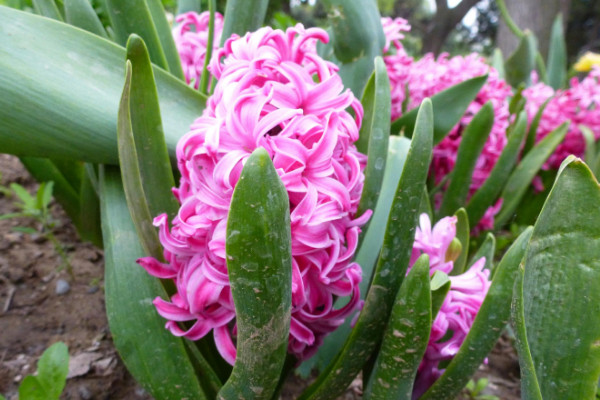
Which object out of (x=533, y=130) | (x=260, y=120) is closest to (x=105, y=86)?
(x=260, y=120)

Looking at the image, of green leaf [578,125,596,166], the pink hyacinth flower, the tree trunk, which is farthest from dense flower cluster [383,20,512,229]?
the tree trunk

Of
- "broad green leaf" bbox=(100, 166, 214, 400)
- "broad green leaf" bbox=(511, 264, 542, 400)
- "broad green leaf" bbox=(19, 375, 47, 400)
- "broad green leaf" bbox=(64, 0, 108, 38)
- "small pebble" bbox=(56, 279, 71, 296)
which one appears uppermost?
"broad green leaf" bbox=(64, 0, 108, 38)

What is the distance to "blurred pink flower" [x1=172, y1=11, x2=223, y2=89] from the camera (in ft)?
2.81

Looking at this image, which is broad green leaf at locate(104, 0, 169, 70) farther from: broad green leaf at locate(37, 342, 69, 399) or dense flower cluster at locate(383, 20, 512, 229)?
dense flower cluster at locate(383, 20, 512, 229)

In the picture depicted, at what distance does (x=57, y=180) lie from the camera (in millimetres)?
871

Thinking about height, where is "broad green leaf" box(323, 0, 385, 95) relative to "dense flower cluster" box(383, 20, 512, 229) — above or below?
above

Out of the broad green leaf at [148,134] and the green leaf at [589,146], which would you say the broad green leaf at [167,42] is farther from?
the green leaf at [589,146]

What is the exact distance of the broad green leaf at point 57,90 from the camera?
1.55ft

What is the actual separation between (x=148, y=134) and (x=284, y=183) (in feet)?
0.54

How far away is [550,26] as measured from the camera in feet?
13.2

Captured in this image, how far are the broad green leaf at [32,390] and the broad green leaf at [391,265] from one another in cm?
30

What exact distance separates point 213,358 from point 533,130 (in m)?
0.96

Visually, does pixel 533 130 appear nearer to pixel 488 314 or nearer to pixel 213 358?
pixel 488 314

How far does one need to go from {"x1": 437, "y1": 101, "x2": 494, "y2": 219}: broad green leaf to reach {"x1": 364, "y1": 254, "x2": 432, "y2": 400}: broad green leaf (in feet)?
1.71
